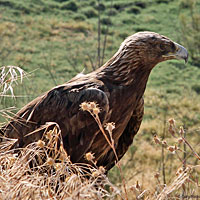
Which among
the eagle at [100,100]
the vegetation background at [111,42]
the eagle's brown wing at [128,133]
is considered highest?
the eagle at [100,100]

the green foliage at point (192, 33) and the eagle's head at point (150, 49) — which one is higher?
the eagle's head at point (150, 49)

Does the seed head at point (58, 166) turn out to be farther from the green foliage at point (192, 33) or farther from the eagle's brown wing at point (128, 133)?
the green foliage at point (192, 33)

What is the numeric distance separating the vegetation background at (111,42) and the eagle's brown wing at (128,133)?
13.6 ft

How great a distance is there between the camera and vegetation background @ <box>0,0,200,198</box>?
11250mm

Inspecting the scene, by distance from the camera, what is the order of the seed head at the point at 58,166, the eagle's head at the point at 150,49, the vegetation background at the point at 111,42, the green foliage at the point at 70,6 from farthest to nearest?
the green foliage at the point at 70,6 → the vegetation background at the point at 111,42 → the eagle's head at the point at 150,49 → the seed head at the point at 58,166

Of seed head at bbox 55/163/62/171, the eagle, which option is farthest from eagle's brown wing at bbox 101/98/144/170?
seed head at bbox 55/163/62/171

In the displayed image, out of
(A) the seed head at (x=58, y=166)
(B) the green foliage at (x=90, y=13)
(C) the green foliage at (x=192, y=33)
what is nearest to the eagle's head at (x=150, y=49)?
(A) the seed head at (x=58, y=166)

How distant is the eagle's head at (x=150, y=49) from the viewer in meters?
4.41

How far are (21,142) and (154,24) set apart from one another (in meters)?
13.9

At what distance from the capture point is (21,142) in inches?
173

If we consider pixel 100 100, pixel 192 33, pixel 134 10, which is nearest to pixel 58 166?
pixel 100 100

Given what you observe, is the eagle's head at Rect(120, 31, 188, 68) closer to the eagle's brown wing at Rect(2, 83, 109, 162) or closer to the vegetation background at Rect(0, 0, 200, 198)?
the eagle's brown wing at Rect(2, 83, 109, 162)

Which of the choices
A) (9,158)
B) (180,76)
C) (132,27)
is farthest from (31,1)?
(9,158)

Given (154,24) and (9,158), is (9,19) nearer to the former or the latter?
(154,24)
